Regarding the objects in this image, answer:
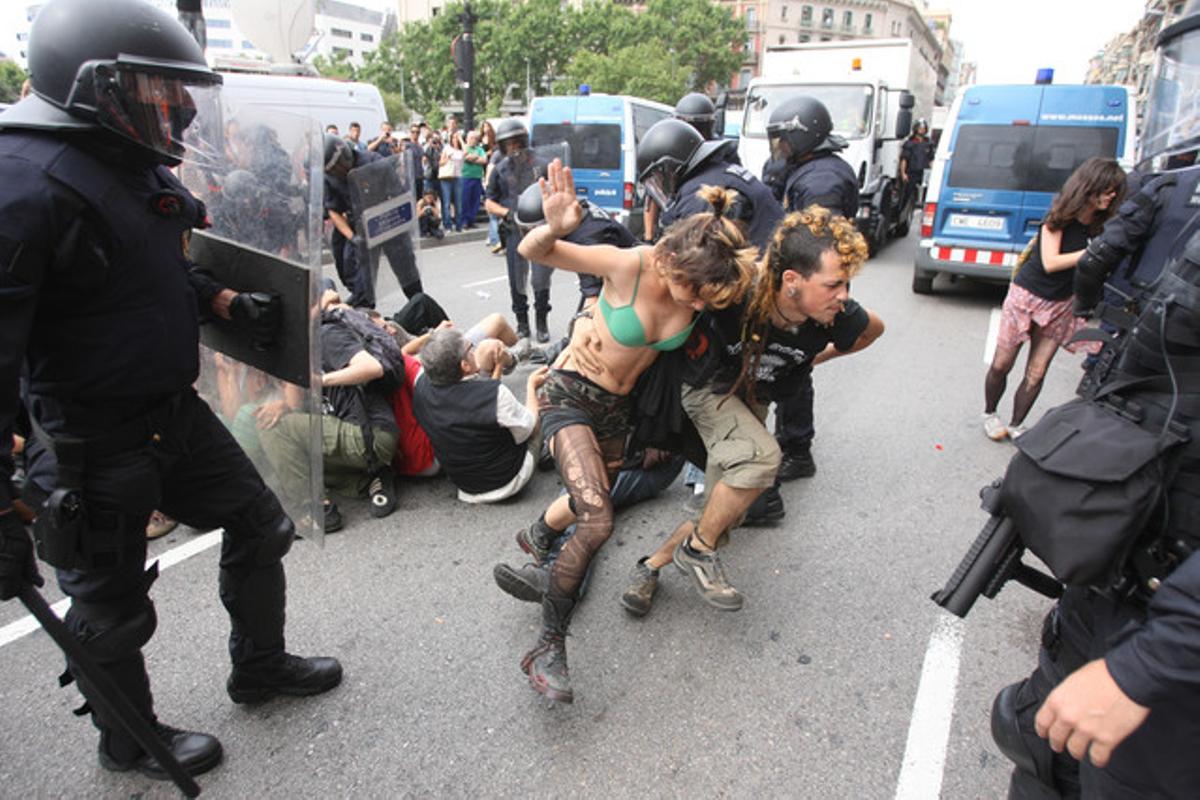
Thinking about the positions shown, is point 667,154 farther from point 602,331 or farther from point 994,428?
point 994,428

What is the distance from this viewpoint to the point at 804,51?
1213 centimetres

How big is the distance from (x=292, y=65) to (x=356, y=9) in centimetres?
11158

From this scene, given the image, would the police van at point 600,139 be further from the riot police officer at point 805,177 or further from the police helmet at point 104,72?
the police helmet at point 104,72

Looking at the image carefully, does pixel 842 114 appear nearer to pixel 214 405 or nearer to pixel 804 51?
pixel 804 51

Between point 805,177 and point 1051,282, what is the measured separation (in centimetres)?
156

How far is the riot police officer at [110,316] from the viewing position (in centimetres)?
150

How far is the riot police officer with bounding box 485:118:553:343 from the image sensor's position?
6266mm

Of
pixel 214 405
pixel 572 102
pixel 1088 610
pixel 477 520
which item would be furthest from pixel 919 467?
pixel 572 102

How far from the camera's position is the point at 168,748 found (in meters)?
2.00

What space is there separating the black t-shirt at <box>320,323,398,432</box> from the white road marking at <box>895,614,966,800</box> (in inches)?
103

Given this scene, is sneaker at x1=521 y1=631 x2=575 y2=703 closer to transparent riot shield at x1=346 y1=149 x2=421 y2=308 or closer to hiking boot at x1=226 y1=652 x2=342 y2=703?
hiking boot at x1=226 y1=652 x2=342 y2=703

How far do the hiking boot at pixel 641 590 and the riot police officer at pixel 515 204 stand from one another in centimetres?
372

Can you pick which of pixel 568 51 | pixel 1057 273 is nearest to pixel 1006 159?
pixel 1057 273

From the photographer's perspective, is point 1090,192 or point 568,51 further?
point 568,51
